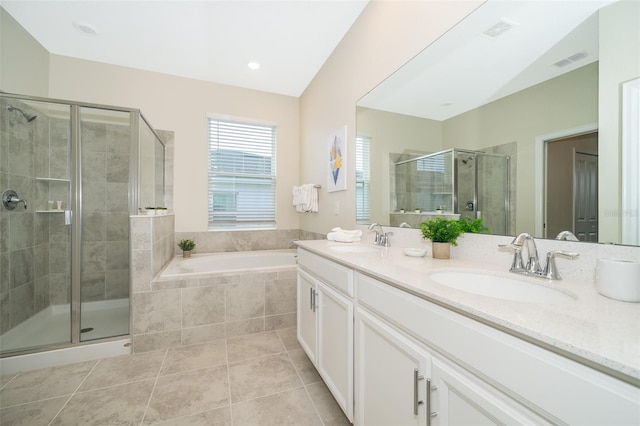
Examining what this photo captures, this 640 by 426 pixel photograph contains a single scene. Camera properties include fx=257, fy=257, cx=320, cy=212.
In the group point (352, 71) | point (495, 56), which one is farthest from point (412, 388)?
point (352, 71)

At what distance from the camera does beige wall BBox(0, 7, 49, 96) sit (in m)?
2.11

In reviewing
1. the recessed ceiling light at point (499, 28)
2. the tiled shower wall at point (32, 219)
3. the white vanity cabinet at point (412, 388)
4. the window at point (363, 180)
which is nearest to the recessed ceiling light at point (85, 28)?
the tiled shower wall at point (32, 219)

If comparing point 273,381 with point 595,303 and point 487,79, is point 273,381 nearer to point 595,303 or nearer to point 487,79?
point 595,303

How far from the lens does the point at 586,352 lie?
0.41m

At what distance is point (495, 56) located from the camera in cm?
114

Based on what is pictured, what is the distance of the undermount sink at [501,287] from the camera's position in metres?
0.81

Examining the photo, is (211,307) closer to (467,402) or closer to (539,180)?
(467,402)

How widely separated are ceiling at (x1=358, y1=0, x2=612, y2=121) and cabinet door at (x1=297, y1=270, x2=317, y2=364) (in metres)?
1.27

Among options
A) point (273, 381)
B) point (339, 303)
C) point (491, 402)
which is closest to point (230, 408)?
point (273, 381)

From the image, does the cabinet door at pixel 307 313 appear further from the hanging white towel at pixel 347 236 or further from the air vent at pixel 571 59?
the air vent at pixel 571 59

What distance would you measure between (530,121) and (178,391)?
7.58ft

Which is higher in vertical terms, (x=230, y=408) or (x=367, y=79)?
(x=367, y=79)

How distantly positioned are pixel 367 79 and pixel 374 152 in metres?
0.58

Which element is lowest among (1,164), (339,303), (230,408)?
(230,408)
